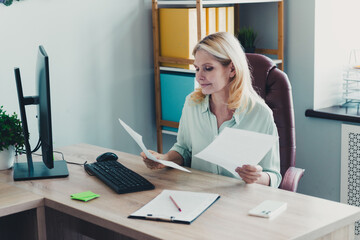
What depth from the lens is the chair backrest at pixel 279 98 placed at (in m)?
2.41

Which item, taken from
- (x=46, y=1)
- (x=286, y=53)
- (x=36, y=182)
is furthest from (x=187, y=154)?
(x=286, y=53)

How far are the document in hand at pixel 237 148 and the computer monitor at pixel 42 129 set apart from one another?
0.55 meters

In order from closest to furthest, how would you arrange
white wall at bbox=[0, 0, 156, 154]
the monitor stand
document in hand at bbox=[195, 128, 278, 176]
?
document in hand at bbox=[195, 128, 278, 176] < the monitor stand < white wall at bbox=[0, 0, 156, 154]

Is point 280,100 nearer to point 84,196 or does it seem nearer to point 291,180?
point 291,180

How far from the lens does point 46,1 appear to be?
2.74 meters

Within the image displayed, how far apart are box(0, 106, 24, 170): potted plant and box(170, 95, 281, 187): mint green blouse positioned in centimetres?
63

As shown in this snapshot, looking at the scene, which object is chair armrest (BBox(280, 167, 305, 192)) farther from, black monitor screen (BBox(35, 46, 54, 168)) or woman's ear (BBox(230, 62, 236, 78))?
black monitor screen (BBox(35, 46, 54, 168))

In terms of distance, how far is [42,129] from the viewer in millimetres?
2107

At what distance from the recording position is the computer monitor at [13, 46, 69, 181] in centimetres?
195

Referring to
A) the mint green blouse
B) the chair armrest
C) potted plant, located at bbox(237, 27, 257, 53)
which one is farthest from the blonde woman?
potted plant, located at bbox(237, 27, 257, 53)

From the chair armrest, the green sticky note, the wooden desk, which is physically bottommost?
the chair armrest

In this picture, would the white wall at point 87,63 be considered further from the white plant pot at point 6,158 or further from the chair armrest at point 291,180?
the chair armrest at point 291,180

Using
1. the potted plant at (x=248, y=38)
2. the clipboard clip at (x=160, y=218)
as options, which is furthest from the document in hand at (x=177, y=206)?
the potted plant at (x=248, y=38)

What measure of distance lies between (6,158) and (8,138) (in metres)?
0.08
